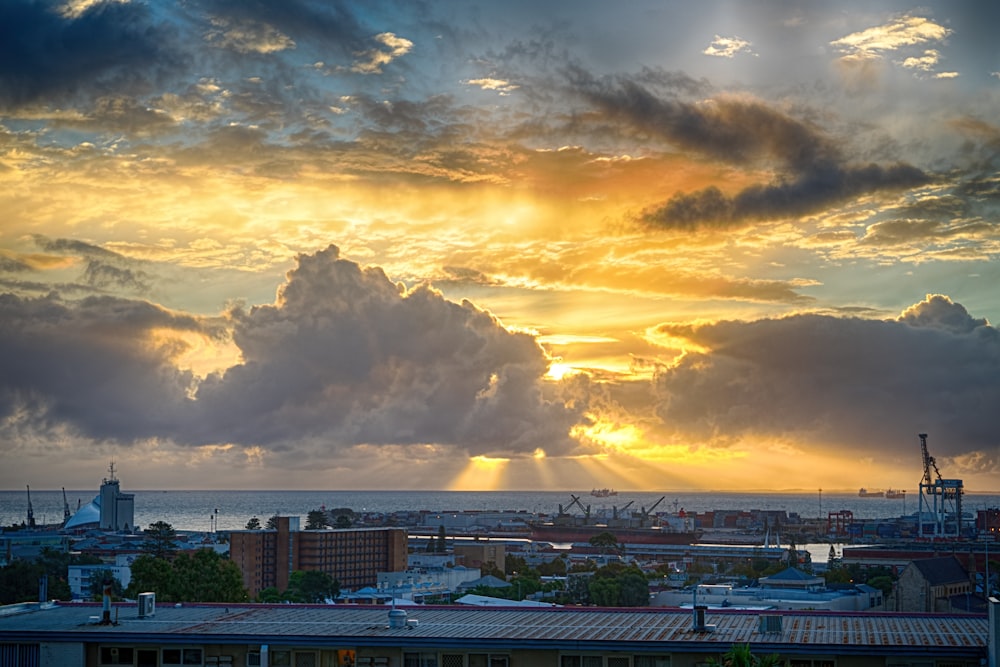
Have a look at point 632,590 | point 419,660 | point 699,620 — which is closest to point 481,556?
point 632,590

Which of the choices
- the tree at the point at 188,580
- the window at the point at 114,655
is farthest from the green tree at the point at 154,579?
the window at the point at 114,655

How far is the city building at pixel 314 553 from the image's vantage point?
154750 mm

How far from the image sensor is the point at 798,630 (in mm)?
30828

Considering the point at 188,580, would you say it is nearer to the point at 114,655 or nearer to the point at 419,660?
the point at 114,655

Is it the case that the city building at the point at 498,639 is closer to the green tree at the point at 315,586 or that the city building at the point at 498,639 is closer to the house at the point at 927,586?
the house at the point at 927,586

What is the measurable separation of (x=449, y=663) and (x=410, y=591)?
84505 mm

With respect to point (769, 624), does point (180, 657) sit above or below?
below

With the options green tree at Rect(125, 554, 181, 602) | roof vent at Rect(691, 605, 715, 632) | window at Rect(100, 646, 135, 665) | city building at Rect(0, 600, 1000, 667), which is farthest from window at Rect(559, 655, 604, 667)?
green tree at Rect(125, 554, 181, 602)

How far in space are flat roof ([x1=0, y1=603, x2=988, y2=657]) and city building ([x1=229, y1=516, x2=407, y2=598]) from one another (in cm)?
11693

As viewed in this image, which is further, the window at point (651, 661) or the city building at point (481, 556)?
the city building at point (481, 556)

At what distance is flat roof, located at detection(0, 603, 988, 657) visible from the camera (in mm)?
28906

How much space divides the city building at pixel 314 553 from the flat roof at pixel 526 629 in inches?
4604

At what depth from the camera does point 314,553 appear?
15938cm

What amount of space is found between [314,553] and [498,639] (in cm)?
13347
